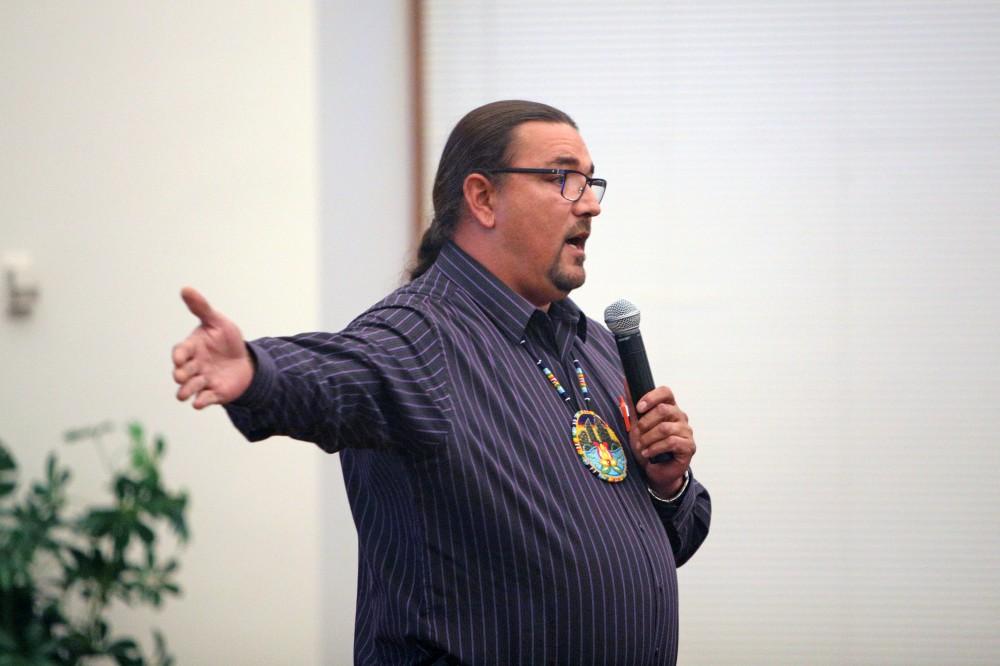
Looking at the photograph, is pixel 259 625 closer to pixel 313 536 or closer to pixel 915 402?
pixel 313 536

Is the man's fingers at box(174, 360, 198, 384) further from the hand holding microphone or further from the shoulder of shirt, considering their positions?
the hand holding microphone

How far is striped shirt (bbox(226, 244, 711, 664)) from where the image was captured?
1674 millimetres

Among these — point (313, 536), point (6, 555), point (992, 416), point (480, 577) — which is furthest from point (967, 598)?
point (6, 555)

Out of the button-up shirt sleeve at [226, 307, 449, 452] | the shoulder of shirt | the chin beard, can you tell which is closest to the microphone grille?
the chin beard

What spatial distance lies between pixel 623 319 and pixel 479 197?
1.22 ft

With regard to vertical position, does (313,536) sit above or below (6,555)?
below

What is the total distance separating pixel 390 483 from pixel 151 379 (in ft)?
5.04

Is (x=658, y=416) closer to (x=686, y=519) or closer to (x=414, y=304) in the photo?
(x=686, y=519)

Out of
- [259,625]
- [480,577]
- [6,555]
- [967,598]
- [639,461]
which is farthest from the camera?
[967,598]

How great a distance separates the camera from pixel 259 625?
122 inches

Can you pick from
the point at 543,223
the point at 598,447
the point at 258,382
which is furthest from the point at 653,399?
the point at 258,382

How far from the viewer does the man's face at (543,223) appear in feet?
6.81

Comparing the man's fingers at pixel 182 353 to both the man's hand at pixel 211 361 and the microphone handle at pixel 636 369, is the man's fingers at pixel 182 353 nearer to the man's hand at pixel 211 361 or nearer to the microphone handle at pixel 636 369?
the man's hand at pixel 211 361

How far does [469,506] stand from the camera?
1.74 metres
